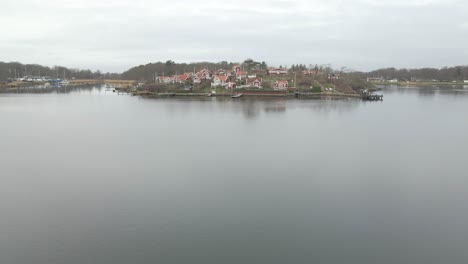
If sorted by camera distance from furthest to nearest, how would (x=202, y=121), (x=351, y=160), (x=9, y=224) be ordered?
(x=202, y=121) → (x=351, y=160) → (x=9, y=224)

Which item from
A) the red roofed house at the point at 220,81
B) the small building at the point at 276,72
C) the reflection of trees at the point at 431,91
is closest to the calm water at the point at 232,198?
the red roofed house at the point at 220,81

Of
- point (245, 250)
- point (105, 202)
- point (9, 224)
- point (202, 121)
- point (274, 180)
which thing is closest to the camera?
point (245, 250)

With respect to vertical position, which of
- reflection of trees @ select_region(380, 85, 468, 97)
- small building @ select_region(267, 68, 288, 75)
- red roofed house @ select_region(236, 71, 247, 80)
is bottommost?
reflection of trees @ select_region(380, 85, 468, 97)

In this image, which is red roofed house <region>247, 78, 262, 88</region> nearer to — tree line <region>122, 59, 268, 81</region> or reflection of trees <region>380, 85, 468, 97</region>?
tree line <region>122, 59, 268, 81</region>

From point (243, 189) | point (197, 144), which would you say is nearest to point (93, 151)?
point (197, 144)

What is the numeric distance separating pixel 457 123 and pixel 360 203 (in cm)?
1168

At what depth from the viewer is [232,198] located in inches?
225

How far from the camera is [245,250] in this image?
13.6ft

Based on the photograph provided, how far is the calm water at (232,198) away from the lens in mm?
4168

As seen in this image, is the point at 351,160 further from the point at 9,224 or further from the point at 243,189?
the point at 9,224

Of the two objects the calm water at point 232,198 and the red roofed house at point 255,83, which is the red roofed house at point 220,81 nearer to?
the red roofed house at point 255,83

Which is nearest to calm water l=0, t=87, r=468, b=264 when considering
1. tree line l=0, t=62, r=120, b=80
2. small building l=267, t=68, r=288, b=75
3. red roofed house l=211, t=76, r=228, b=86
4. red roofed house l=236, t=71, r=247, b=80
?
red roofed house l=211, t=76, r=228, b=86

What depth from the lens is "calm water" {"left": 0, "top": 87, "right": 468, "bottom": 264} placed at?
4.17 meters

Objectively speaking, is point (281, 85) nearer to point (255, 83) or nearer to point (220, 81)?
point (255, 83)
